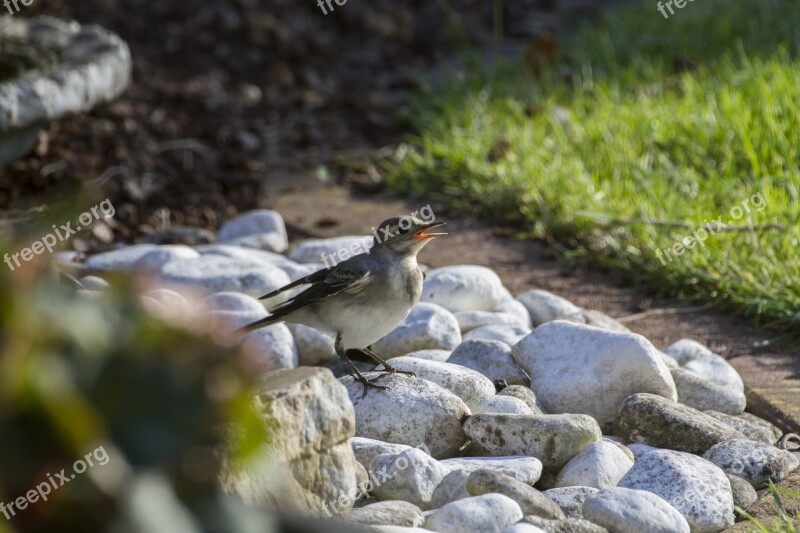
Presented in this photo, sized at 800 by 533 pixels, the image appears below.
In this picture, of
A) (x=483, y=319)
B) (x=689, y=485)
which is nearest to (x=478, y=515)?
(x=689, y=485)

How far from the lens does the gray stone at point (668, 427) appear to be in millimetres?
3611

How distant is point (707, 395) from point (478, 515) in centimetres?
154

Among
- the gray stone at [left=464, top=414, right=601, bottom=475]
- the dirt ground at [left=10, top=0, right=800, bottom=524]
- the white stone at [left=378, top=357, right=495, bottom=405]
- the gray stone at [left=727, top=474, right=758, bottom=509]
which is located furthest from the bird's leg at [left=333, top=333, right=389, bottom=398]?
the gray stone at [left=727, top=474, right=758, bottom=509]

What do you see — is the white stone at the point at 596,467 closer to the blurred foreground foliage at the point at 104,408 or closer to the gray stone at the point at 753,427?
the gray stone at the point at 753,427

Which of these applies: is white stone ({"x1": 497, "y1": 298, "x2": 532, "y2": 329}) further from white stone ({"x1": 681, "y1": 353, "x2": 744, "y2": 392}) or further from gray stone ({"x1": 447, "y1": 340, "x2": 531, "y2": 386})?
white stone ({"x1": 681, "y1": 353, "x2": 744, "y2": 392})

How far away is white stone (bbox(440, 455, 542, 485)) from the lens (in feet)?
10.6

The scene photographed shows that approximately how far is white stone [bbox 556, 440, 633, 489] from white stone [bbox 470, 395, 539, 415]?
1.07 feet

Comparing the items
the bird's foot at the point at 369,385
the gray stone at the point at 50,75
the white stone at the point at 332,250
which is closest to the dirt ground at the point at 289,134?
the gray stone at the point at 50,75

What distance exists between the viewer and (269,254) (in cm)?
533

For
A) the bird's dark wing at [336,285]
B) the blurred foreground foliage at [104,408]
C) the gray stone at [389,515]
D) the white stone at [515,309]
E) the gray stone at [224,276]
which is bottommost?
the gray stone at [224,276]

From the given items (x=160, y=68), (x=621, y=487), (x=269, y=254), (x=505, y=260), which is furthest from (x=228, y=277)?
(x=160, y=68)

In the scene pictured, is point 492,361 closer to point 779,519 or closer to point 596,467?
point 596,467

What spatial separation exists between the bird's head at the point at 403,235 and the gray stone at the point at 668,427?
0.99 meters

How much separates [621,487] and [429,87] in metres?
5.57
